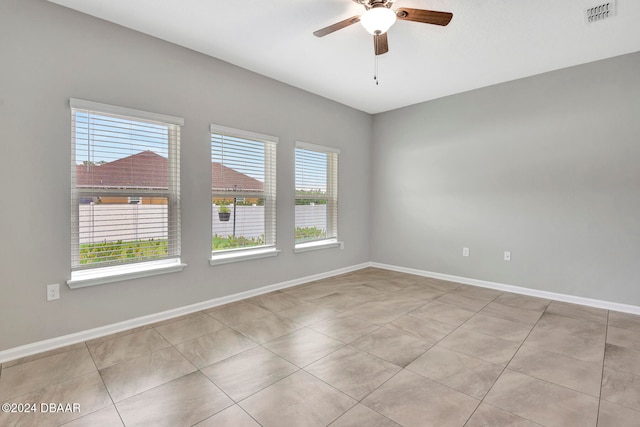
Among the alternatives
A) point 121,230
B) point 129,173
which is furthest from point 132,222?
point 129,173

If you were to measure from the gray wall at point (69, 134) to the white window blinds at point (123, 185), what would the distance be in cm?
8

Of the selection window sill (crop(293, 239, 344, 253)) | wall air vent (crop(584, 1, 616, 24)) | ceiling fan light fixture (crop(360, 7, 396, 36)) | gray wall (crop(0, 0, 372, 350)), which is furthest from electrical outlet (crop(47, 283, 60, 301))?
wall air vent (crop(584, 1, 616, 24))

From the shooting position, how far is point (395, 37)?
2881mm

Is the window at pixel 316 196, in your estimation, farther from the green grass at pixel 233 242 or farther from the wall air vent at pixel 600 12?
the wall air vent at pixel 600 12

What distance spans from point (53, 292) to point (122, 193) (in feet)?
3.09

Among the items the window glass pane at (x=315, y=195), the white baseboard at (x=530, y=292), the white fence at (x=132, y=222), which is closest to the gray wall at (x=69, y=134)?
the white fence at (x=132, y=222)

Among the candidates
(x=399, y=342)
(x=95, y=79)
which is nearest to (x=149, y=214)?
(x=95, y=79)

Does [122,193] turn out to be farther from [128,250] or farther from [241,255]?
[241,255]

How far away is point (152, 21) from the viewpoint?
104 inches

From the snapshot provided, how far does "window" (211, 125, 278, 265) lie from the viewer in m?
3.40

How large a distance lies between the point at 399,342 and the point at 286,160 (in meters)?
2.60

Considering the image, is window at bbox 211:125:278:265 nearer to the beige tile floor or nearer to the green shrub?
the green shrub

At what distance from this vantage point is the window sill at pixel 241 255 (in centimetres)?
338

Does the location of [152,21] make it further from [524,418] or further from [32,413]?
[524,418]
